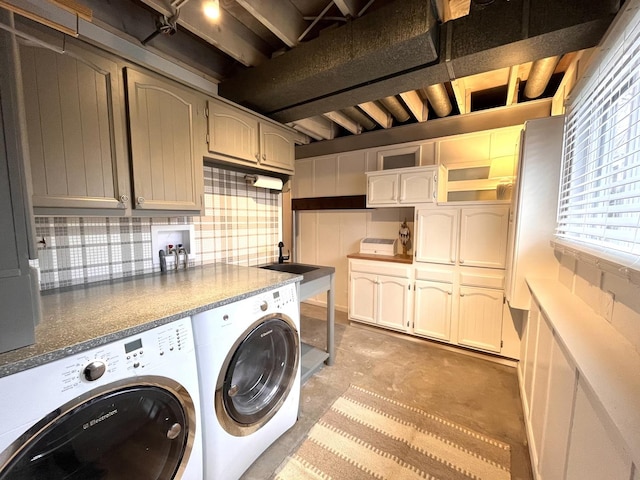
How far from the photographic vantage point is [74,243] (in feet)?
4.98

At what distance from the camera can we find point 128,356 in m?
0.91

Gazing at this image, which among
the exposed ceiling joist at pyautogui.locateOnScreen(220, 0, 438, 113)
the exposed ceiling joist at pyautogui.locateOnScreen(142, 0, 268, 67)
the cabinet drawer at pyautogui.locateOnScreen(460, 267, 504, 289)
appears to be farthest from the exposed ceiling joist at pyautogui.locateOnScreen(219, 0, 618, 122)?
the cabinet drawer at pyautogui.locateOnScreen(460, 267, 504, 289)

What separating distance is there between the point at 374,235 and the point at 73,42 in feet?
10.1

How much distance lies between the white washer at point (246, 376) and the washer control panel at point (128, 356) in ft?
0.30

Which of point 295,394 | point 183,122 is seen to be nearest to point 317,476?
point 295,394

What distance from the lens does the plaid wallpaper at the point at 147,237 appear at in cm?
146

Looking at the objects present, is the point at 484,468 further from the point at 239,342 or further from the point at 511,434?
the point at 239,342

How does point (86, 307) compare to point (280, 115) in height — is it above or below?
below

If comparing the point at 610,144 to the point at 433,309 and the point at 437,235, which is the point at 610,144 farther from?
the point at 433,309

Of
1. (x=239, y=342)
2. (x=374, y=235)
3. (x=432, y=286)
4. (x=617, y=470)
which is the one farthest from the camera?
(x=374, y=235)

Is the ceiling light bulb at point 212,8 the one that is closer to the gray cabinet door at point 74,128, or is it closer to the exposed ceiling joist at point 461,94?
the gray cabinet door at point 74,128

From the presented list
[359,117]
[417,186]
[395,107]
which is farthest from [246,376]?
[359,117]

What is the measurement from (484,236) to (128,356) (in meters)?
2.72

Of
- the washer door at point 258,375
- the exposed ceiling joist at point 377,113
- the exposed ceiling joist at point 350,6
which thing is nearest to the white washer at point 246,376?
the washer door at point 258,375
